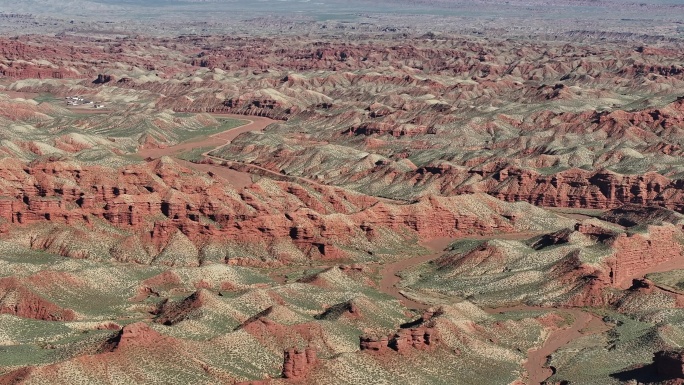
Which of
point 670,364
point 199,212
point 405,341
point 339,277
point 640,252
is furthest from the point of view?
point 199,212

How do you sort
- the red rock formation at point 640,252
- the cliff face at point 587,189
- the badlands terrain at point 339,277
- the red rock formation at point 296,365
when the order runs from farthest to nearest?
the cliff face at point 587,189 → the red rock formation at point 640,252 → the badlands terrain at point 339,277 → the red rock formation at point 296,365

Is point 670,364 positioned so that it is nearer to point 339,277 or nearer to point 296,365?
point 296,365

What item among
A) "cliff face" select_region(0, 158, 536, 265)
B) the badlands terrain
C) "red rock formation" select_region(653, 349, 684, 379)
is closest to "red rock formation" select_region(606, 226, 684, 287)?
the badlands terrain

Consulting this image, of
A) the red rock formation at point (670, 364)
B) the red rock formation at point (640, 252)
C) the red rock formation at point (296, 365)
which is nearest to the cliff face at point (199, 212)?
the red rock formation at point (640, 252)

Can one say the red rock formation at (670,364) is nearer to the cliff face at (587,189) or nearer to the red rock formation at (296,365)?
the red rock formation at (296,365)

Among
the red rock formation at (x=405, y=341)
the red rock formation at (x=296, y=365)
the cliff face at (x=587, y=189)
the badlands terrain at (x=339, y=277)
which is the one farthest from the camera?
the cliff face at (x=587, y=189)

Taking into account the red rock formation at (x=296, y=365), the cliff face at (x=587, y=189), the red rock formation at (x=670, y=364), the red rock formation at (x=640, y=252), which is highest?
the red rock formation at (x=296, y=365)

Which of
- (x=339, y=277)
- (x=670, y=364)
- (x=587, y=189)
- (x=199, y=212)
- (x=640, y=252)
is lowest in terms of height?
(x=587, y=189)

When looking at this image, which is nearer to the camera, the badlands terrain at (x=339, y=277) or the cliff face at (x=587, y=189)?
the badlands terrain at (x=339, y=277)

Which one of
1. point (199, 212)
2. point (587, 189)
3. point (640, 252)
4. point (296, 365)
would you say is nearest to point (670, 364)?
point (296, 365)
